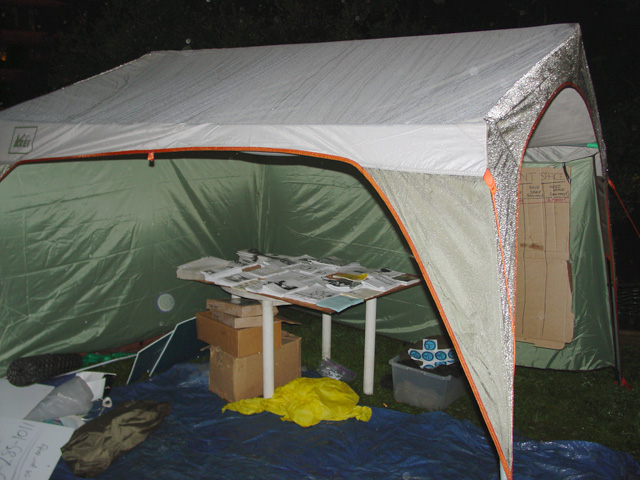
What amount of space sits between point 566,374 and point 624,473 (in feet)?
3.72

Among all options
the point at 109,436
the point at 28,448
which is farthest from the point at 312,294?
the point at 28,448

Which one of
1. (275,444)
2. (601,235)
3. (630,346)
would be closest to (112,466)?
(275,444)

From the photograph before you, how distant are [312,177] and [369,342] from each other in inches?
61.3

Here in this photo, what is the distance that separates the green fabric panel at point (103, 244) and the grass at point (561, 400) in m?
0.43

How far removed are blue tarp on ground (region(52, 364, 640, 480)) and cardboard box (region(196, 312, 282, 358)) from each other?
14.8 inches

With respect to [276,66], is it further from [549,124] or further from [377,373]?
[377,373]

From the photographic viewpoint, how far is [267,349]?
9.93ft

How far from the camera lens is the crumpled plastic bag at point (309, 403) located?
9.62ft

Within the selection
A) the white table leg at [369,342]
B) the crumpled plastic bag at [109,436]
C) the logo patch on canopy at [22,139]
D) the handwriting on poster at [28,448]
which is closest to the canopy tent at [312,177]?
the logo patch on canopy at [22,139]

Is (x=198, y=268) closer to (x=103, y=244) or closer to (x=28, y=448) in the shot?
(x=103, y=244)

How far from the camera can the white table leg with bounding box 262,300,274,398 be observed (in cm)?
298

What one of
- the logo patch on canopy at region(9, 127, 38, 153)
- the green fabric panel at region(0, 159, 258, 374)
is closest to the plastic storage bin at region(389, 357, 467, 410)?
the green fabric panel at region(0, 159, 258, 374)

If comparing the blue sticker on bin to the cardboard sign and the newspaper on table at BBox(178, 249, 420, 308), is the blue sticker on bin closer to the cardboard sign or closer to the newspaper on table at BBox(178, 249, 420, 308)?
the newspaper on table at BBox(178, 249, 420, 308)

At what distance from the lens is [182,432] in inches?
112
